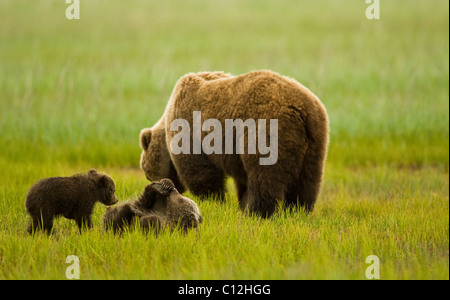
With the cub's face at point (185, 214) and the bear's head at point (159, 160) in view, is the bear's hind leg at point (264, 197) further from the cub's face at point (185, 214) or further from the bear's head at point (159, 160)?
the bear's head at point (159, 160)

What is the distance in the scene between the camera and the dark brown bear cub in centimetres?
478

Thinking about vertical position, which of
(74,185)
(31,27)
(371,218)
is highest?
(31,27)

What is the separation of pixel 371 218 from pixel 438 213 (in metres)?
0.69

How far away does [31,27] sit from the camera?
20547 millimetres

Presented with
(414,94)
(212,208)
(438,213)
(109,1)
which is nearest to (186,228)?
(212,208)

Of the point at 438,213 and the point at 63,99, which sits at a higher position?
the point at 63,99

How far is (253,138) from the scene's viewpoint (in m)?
5.51

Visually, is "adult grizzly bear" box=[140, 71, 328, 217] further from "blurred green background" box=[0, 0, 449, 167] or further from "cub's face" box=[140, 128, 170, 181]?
"blurred green background" box=[0, 0, 449, 167]

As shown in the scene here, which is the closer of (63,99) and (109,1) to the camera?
(63,99)

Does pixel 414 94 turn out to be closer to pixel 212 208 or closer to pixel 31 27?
pixel 212 208

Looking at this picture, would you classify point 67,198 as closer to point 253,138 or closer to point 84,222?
point 84,222

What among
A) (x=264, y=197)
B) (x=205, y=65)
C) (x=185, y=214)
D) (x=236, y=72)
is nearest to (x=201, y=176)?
(x=264, y=197)

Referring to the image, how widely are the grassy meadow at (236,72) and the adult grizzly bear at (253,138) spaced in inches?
9.6

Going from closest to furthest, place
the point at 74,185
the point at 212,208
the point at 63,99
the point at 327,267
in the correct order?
the point at 327,267, the point at 74,185, the point at 212,208, the point at 63,99
